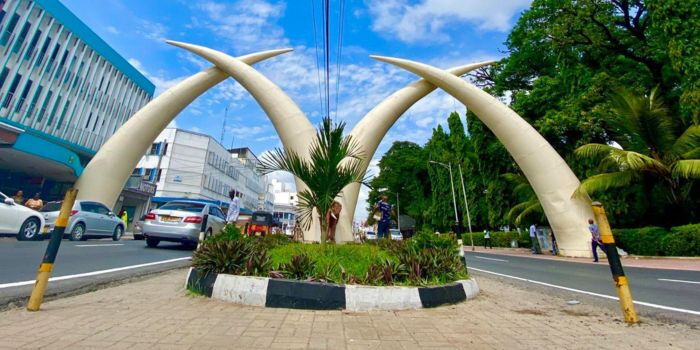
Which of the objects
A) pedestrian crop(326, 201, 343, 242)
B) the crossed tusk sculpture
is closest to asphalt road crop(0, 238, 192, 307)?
pedestrian crop(326, 201, 343, 242)

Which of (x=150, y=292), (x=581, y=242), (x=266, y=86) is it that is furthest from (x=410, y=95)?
(x=150, y=292)

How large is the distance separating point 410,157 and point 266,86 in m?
33.3

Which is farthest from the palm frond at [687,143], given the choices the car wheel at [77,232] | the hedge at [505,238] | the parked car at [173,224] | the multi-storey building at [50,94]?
the multi-storey building at [50,94]

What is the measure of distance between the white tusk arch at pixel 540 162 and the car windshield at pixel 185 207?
12722 millimetres

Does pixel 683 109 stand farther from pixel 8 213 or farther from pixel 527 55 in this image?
pixel 8 213

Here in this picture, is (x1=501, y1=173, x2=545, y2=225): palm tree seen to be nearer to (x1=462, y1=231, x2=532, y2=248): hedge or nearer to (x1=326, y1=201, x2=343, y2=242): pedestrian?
(x1=462, y1=231, x2=532, y2=248): hedge

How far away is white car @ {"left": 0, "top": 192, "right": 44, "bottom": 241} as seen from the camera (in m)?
9.18

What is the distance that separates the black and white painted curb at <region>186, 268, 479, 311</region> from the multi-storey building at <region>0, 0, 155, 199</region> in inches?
681

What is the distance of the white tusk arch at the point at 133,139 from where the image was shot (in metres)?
17.6

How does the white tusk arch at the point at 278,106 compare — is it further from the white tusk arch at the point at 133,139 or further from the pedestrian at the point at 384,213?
the pedestrian at the point at 384,213

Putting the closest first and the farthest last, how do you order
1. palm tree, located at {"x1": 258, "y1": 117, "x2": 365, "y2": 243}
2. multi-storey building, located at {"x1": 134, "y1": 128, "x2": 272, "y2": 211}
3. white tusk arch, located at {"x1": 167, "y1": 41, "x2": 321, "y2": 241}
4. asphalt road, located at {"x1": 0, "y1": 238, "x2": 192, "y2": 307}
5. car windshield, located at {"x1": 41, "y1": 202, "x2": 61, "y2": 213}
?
asphalt road, located at {"x1": 0, "y1": 238, "x2": 192, "y2": 307} < palm tree, located at {"x1": 258, "y1": 117, "x2": 365, "y2": 243} < car windshield, located at {"x1": 41, "y1": 202, "x2": 61, "y2": 213} < white tusk arch, located at {"x1": 167, "y1": 41, "x2": 321, "y2": 241} < multi-storey building, located at {"x1": 134, "y1": 128, "x2": 272, "y2": 211}

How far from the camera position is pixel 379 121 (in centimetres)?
1667

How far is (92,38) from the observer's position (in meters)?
26.0

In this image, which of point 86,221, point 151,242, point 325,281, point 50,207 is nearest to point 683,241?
point 325,281
